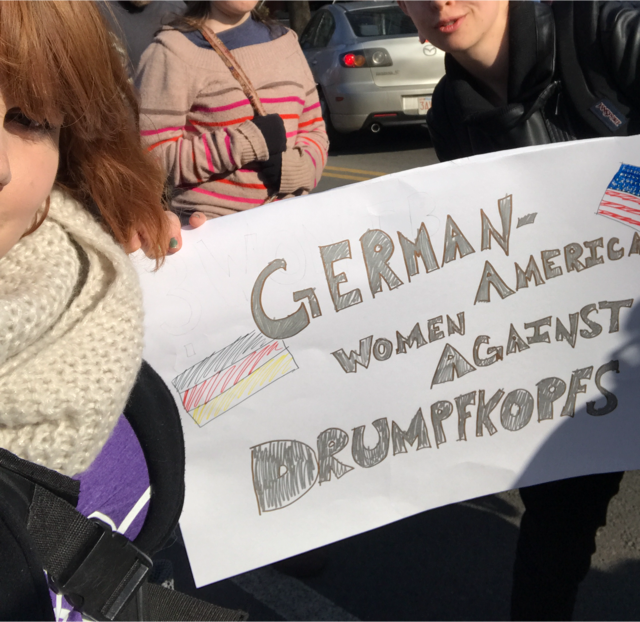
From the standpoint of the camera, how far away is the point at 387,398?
1.39m

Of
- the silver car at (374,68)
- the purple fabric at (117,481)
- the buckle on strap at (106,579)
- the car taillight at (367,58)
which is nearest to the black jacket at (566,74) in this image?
the purple fabric at (117,481)

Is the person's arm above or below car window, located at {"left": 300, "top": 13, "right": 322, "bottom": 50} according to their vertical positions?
above

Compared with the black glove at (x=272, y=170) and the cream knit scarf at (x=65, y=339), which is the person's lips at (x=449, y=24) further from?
the cream knit scarf at (x=65, y=339)

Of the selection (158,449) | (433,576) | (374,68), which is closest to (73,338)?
(158,449)

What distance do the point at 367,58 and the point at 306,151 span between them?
242 inches

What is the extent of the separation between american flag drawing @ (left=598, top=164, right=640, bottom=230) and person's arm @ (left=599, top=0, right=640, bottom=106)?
0.54 ft

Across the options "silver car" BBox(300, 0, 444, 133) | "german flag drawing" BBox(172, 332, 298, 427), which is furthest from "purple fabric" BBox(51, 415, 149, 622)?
"silver car" BBox(300, 0, 444, 133)

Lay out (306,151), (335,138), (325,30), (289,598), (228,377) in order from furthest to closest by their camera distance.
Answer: (335,138), (325,30), (289,598), (306,151), (228,377)

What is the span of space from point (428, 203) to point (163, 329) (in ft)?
2.02

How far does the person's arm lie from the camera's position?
1.38 meters

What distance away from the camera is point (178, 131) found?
1.84m

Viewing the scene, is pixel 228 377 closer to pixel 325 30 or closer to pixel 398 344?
pixel 398 344

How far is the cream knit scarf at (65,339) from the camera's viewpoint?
0.82m

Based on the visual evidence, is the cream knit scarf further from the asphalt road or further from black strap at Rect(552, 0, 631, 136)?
the asphalt road
